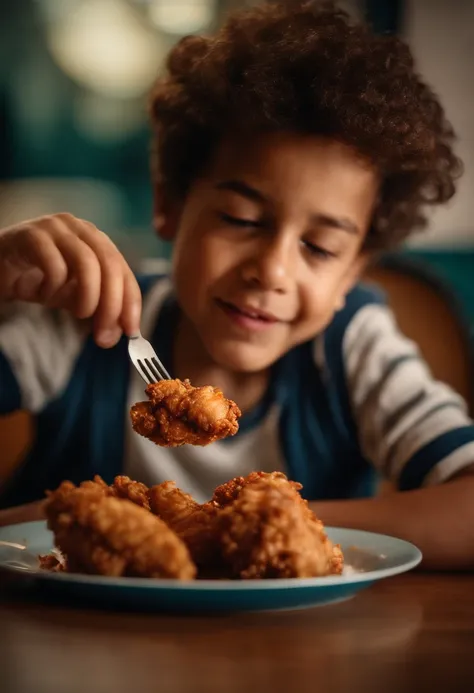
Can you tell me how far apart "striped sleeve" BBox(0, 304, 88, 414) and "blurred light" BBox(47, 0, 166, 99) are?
1.90m

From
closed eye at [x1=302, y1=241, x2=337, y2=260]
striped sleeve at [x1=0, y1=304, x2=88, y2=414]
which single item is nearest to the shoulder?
closed eye at [x1=302, y1=241, x2=337, y2=260]

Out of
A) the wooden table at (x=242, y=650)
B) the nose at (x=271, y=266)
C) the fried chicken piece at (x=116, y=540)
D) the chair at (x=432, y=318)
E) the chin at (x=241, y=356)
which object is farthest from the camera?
the chair at (x=432, y=318)

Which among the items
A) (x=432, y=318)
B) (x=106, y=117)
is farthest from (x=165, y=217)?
(x=106, y=117)

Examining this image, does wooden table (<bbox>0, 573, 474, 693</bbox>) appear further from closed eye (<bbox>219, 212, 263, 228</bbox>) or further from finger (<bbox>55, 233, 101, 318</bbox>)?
closed eye (<bbox>219, 212, 263, 228</bbox>)

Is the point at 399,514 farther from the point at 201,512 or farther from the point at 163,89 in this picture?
the point at 163,89

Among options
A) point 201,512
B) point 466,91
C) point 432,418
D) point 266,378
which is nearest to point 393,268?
point 266,378

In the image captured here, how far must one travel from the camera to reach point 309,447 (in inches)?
47.6

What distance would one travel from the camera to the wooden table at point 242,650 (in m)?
0.40

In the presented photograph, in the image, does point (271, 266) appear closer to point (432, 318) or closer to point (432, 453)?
point (432, 453)

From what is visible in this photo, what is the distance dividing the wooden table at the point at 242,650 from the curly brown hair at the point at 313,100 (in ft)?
2.00

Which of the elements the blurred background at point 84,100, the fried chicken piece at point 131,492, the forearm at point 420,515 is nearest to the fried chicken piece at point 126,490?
the fried chicken piece at point 131,492

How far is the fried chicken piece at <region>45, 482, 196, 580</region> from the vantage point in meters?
0.50

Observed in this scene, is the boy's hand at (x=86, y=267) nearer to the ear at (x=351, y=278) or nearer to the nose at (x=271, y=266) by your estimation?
the nose at (x=271, y=266)

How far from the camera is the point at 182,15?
9.44 ft
